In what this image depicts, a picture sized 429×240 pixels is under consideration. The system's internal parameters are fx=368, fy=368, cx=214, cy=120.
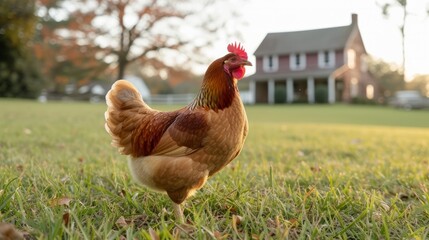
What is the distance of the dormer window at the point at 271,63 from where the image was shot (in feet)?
117

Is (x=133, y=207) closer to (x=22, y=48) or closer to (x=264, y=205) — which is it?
(x=264, y=205)

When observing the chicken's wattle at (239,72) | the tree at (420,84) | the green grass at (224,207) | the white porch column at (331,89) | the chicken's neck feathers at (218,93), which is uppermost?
the tree at (420,84)

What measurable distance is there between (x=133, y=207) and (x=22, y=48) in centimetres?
2783

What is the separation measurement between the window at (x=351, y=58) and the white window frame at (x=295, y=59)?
3953 millimetres

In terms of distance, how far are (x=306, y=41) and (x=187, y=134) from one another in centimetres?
3475

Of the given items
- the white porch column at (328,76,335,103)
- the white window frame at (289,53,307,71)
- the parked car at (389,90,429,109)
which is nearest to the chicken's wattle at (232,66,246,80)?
the parked car at (389,90,429,109)

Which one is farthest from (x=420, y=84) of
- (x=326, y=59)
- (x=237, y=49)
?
(x=237, y=49)

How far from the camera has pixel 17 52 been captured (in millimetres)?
26297

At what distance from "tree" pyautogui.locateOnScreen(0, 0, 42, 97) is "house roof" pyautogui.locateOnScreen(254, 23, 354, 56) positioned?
19.3m

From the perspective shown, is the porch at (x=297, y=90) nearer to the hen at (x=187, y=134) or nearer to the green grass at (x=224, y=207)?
the green grass at (x=224, y=207)

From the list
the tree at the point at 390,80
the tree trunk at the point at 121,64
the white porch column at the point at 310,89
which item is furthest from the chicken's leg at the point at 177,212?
the tree at the point at 390,80

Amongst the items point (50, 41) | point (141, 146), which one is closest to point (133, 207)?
point (141, 146)

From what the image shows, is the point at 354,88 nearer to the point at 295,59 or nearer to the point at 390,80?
the point at 295,59

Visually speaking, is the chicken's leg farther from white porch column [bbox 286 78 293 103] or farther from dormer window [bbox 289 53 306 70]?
dormer window [bbox 289 53 306 70]
